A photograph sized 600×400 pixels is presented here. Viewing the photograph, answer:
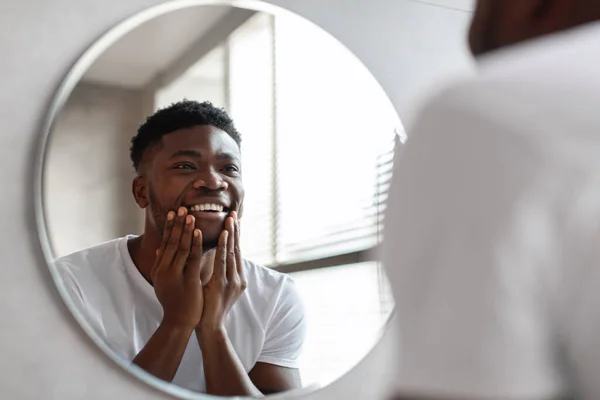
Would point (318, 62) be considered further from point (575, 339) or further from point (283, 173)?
point (575, 339)

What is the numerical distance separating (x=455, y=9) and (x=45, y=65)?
83cm

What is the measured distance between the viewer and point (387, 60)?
1.42 meters

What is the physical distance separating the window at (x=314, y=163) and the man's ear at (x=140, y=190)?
0.13m

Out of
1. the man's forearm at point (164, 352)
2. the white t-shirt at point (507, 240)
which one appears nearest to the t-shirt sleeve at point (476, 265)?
the white t-shirt at point (507, 240)

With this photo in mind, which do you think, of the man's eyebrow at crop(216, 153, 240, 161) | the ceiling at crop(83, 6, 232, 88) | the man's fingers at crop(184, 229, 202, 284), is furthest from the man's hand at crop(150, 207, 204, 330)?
the ceiling at crop(83, 6, 232, 88)

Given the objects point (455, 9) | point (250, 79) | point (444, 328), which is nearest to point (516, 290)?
point (444, 328)

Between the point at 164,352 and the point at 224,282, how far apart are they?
0.15m

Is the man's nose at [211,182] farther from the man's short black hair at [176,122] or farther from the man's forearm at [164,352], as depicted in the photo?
the man's forearm at [164,352]

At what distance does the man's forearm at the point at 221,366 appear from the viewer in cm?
116

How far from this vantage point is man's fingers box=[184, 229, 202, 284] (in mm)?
1170

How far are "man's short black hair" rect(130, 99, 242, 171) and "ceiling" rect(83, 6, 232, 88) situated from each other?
0.06 m

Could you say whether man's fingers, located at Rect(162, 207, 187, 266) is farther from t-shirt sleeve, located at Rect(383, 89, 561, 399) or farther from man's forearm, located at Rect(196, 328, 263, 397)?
t-shirt sleeve, located at Rect(383, 89, 561, 399)

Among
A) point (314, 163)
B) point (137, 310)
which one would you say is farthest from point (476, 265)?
point (314, 163)

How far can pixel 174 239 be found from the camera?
3.84 feet
